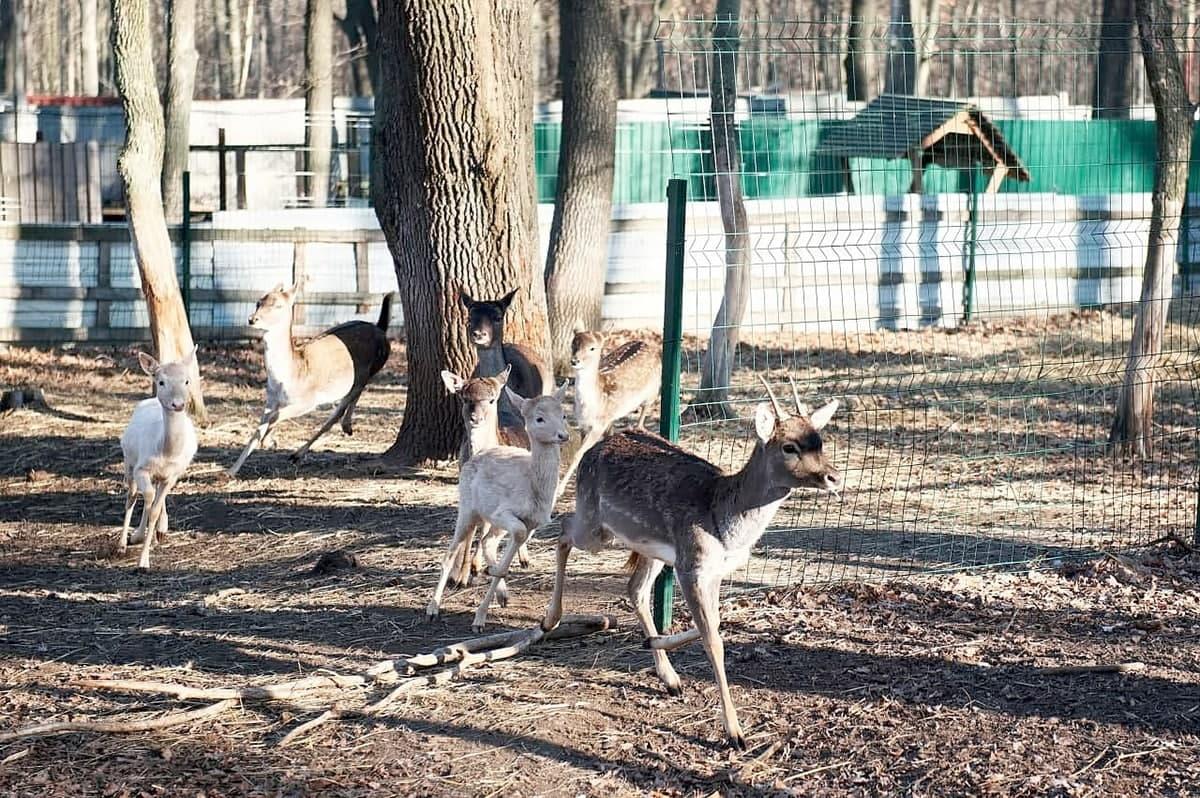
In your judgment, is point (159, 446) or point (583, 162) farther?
point (583, 162)

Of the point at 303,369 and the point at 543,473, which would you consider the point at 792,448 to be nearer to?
the point at 543,473

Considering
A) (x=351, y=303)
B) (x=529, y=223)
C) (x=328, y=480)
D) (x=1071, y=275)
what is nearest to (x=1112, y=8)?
(x=1071, y=275)

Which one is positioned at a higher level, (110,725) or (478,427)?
(478,427)

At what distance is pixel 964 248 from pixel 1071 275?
1.92 meters

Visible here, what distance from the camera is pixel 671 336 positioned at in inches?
243

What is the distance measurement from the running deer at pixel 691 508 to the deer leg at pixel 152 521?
277cm

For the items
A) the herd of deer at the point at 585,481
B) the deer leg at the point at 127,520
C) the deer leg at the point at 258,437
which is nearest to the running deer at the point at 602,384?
the herd of deer at the point at 585,481

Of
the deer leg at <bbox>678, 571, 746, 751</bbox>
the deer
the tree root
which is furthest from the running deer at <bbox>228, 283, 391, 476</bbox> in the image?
the deer leg at <bbox>678, 571, 746, 751</bbox>

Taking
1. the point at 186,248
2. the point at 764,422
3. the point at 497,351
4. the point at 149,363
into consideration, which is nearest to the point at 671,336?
the point at 764,422

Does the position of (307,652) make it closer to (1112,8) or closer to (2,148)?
(2,148)

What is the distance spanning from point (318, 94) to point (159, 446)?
1730 cm

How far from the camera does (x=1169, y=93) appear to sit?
9.12 m

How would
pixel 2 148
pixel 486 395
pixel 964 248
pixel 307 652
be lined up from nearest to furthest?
pixel 307 652, pixel 486 395, pixel 964 248, pixel 2 148

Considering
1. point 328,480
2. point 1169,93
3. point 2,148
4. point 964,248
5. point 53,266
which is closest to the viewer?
point 1169,93
